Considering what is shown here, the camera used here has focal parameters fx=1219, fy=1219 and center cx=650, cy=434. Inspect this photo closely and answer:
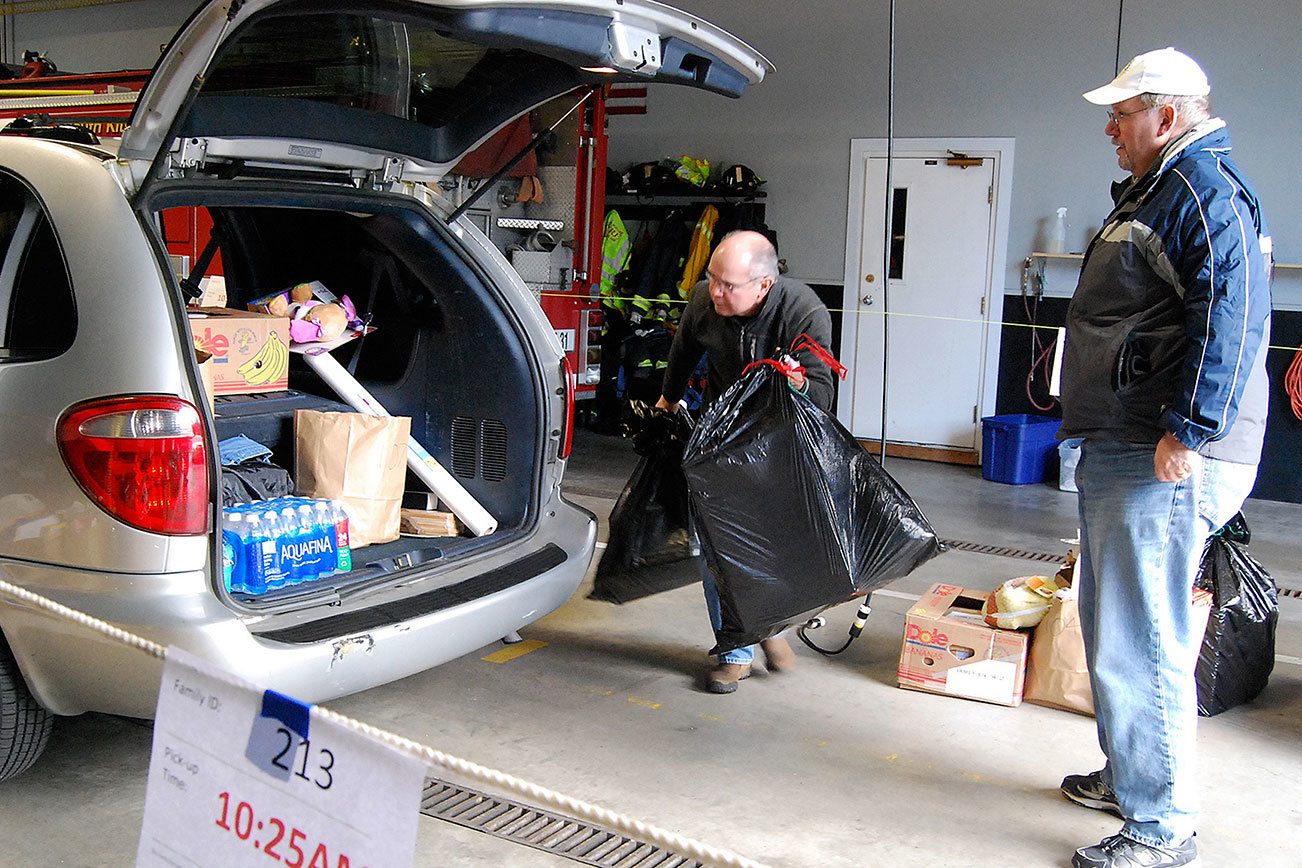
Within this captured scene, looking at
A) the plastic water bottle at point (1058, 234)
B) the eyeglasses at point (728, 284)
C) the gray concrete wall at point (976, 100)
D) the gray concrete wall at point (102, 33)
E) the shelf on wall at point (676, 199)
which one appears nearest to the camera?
the eyeglasses at point (728, 284)

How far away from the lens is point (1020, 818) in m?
3.12

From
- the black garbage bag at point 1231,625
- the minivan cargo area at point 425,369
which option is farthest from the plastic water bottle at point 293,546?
the black garbage bag at point 1231,625

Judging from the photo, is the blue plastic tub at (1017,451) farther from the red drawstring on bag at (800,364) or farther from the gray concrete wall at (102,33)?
the gray concrete wall at (102,33)

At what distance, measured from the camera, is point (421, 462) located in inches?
157

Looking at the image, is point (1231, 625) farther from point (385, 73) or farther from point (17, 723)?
point (17, 723)

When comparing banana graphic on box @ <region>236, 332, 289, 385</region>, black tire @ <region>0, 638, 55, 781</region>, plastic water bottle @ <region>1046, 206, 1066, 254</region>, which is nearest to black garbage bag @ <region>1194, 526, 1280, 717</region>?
banana graphic on box @ <region>236, 332, 289, 385</region>

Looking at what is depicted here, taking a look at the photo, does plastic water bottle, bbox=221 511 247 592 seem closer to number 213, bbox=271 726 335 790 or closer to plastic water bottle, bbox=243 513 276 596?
plastic water bottle, bbox=243 513 276 596

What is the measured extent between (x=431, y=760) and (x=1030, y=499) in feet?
21.6

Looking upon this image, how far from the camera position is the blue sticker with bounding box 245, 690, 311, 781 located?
60.9 inches

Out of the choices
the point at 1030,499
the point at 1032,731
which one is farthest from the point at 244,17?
the point at 1030,499

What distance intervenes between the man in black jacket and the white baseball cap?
111 centimetres

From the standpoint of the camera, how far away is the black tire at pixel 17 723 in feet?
9.32

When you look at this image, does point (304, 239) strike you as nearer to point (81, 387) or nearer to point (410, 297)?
point (410, 297)

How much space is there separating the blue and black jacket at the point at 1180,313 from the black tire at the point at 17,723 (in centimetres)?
257
